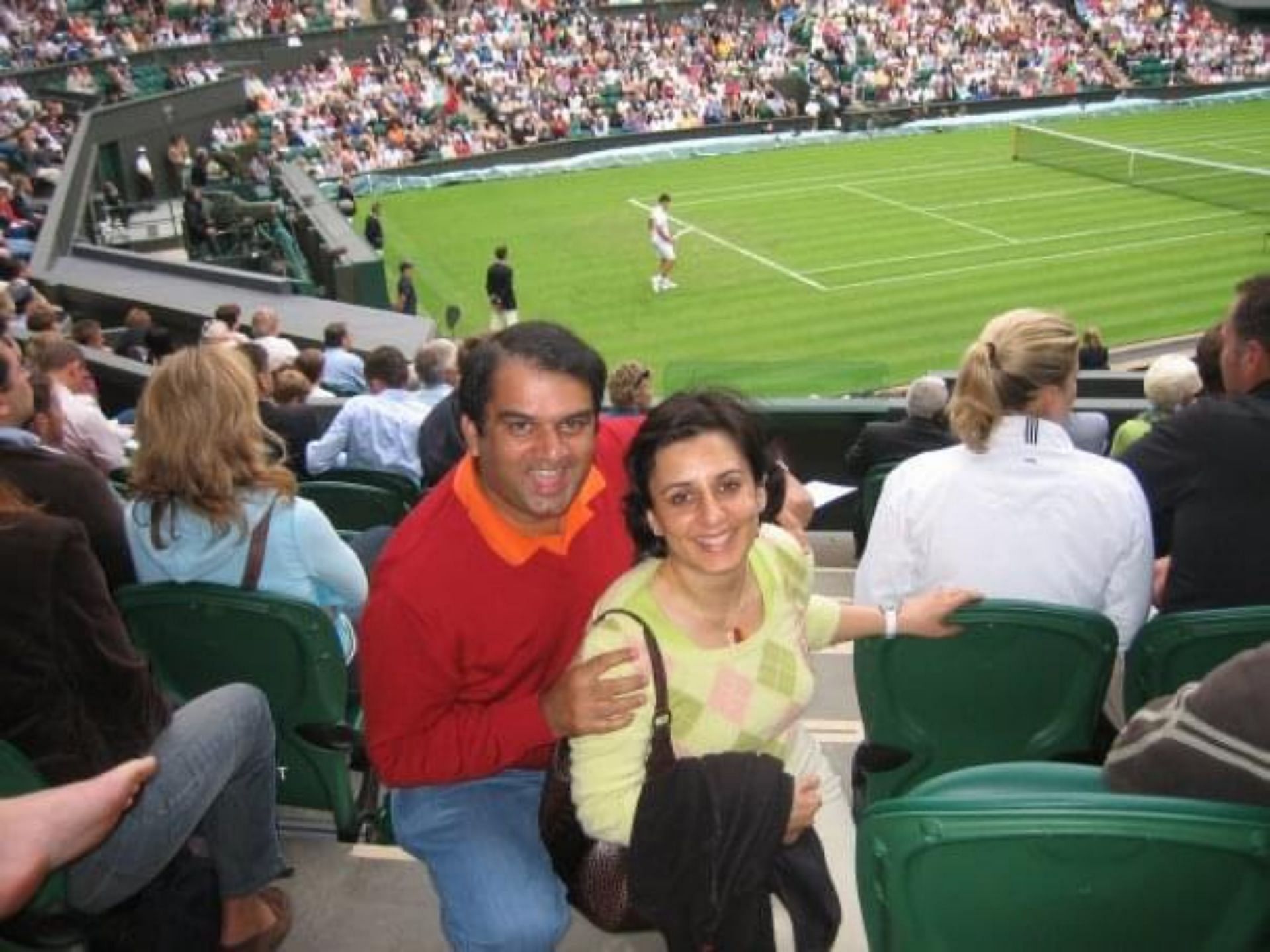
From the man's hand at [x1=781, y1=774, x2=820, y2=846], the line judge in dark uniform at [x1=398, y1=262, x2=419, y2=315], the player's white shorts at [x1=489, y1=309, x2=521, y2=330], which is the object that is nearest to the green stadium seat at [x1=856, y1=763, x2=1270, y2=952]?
the man's hand at [x1=781, y1=774, x2=820, y2=846]

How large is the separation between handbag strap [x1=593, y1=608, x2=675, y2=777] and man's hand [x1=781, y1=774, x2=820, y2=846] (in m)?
0.28

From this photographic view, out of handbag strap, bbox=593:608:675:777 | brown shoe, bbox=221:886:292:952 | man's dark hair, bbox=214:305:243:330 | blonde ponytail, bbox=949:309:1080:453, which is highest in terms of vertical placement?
blonde ponytail, bbox=949:309:1080:453

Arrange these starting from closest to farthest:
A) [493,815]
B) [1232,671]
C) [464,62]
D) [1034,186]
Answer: [1232,671], [493,815], [1034,186], [464,62]

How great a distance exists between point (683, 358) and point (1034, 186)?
12345mm

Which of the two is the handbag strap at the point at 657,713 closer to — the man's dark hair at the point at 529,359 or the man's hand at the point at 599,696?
the man's hand at the point at 599,696

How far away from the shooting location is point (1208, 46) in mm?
38656

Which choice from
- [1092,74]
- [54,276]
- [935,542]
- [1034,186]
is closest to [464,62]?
[1034,186]

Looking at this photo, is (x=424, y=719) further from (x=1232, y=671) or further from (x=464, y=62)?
→ (x=464, y=62)

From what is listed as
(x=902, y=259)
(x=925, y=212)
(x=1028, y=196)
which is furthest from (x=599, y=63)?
(x=902, y=259)

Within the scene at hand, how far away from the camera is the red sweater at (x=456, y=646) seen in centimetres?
271

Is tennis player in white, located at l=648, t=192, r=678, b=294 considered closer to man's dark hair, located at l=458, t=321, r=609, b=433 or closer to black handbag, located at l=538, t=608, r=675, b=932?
man's dark hair, located at l=458, t=321, r=609, b=433

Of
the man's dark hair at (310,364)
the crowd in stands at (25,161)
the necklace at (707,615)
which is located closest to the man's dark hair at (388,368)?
the man's dark hair at (310,364)

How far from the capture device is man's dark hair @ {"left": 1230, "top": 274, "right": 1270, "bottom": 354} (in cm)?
386

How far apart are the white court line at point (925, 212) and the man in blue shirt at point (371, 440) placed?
51.9 feet
